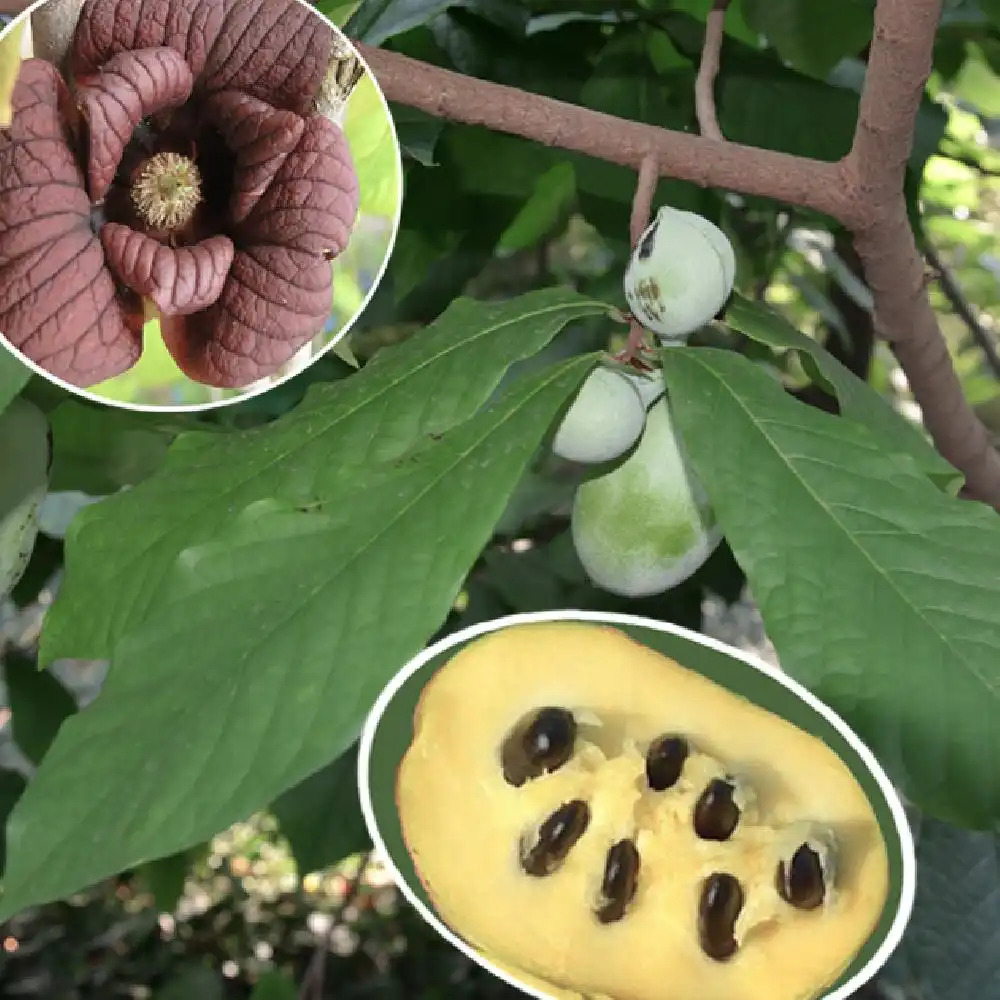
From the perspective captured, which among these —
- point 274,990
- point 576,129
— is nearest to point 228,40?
point 576,129

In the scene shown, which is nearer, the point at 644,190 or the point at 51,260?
the point at 51,260

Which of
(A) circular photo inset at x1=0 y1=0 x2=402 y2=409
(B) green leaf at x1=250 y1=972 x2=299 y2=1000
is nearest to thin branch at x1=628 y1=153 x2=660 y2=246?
(A) circular photo inset at x1=0 y1=0 x2=402 y2=409

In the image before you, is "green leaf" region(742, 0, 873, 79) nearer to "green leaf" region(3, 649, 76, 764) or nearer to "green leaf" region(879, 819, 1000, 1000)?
"green leaf" region(879, 819, 1000, 1000)

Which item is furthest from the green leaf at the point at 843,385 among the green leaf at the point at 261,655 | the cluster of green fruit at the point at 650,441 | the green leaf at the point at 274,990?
the green leaf at the point at 274,990

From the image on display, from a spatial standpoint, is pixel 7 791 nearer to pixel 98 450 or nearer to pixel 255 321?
pixel 98 450

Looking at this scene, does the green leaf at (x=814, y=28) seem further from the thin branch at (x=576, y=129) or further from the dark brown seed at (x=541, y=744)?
the dark brown seed at (x=541, y=744)
